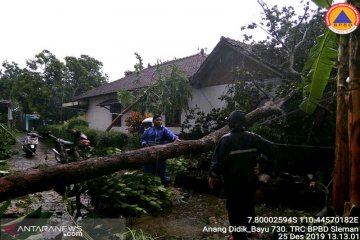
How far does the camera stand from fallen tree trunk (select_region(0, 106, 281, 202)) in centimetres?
374

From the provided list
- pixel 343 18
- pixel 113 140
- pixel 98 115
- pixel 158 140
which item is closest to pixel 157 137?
pixel 158 140

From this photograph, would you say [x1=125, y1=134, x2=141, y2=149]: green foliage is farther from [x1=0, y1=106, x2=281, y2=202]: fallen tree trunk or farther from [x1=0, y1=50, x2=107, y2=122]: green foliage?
[x1=0, y1=50, x2=107, y2=122]: green foliage

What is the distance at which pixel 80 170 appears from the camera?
4.31m

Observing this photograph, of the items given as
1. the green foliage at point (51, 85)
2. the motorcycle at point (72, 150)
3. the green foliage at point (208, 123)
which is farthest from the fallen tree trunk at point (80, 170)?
the green foliage at point (51, 85)

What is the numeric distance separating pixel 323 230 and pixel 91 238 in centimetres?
290

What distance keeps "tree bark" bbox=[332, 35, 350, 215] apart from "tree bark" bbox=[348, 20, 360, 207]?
30cm

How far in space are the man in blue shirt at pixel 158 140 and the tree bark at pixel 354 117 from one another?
402 cm

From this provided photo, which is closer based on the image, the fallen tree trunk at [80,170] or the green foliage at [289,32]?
the fallen tree trunk at [80,170]

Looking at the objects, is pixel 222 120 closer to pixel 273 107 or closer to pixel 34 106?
pixel 273 107

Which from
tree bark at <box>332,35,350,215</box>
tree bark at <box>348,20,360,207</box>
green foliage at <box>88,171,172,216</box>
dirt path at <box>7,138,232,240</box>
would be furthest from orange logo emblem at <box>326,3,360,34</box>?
green foliage at <box>88,171,172,216</box>

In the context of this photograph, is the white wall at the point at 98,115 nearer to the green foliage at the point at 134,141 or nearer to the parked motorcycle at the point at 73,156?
the green foliage at the point at 134,141

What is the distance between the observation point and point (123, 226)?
14.6 ft

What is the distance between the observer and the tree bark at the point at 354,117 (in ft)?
10.6

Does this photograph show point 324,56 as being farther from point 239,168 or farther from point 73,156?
point 73,156
